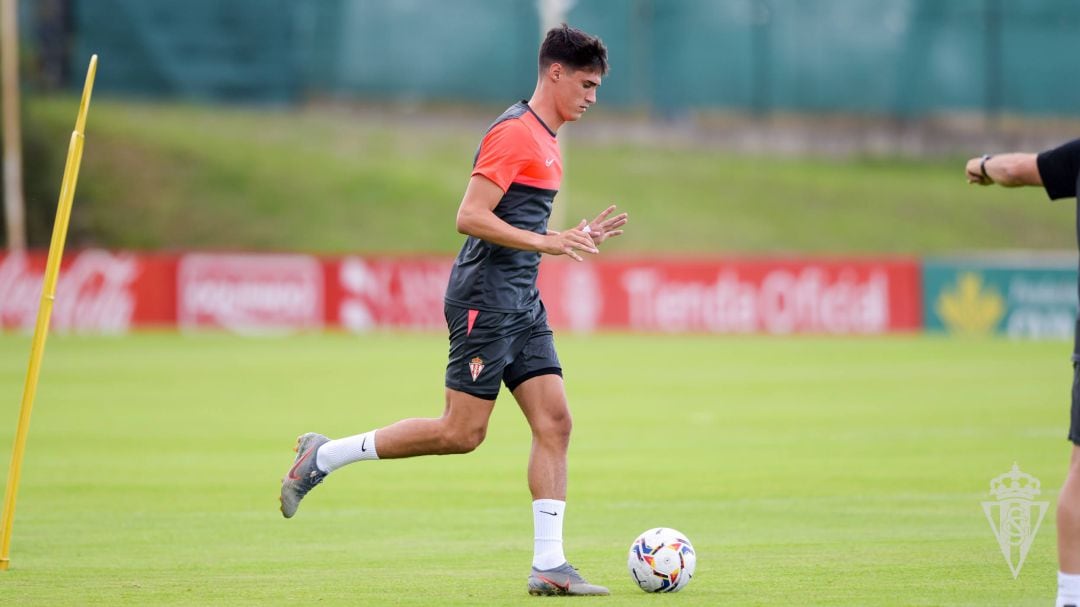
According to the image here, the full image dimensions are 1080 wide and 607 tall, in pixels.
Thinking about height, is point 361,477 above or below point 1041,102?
below

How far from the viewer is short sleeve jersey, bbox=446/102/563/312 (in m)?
8.16

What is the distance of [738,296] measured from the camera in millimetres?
35344

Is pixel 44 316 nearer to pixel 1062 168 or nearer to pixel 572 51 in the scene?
pixel 572 51

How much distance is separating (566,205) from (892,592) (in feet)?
140

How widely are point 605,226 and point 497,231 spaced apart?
722 mm

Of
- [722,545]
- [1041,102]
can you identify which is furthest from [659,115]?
[722,545]

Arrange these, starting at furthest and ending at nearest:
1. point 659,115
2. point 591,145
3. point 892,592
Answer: point 591,145, point 659,115, point 892,592

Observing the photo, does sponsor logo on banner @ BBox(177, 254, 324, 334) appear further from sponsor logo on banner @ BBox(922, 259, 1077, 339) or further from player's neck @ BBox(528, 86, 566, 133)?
player's neck @ BBox(528, 86, 566, 133)

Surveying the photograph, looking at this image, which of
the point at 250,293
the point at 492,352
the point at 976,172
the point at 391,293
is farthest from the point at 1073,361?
the point at 250,293

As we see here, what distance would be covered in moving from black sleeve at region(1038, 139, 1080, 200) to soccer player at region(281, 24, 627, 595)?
233 centimetres

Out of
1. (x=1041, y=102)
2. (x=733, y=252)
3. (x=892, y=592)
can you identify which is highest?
(x=1041, y=102)

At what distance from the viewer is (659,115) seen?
5075cm

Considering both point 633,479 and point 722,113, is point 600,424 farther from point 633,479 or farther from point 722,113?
point 722,113

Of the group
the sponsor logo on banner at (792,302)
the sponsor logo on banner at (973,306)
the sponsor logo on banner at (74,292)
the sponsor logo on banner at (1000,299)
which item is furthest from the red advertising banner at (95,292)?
the sponsor logo on banner at (973,306)
